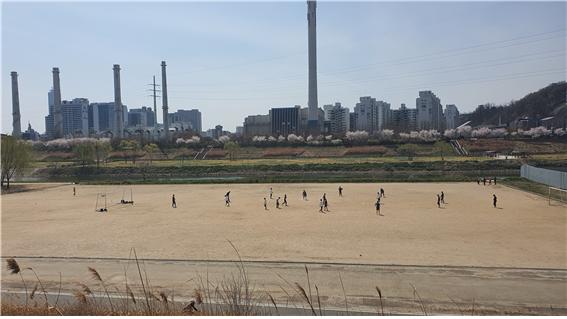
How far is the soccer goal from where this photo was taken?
29.1m

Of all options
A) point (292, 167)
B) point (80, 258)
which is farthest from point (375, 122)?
point (80, 258)

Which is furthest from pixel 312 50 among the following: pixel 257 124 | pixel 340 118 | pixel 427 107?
pixel 427 107

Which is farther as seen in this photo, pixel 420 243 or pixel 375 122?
pixel 375 122

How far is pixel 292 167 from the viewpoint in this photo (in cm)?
6322

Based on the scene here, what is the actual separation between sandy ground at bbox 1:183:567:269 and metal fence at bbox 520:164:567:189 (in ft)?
12.2

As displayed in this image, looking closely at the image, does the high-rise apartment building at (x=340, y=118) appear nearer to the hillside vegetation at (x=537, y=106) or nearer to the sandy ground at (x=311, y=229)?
the hillside vegetation at (x=537, y=106)

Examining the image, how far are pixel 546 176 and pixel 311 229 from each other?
29.9 m

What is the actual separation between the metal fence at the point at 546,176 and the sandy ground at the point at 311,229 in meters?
3.71

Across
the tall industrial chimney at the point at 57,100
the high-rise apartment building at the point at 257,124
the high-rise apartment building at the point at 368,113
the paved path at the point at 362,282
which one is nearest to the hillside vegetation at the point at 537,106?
the high-rise apartment building at the point at 368,113

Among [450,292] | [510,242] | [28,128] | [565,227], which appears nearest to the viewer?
[450,292]

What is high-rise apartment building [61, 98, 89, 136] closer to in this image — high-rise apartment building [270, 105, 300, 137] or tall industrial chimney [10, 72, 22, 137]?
tall industrial chimney [10, 72, 22, 137]

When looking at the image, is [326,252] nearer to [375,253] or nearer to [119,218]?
[375,253]

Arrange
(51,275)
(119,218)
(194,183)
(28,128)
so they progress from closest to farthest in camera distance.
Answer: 1. (51,275)
2. (119,218)
3. (194,183)
4. (28,128)

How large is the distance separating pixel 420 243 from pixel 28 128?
733 ft
